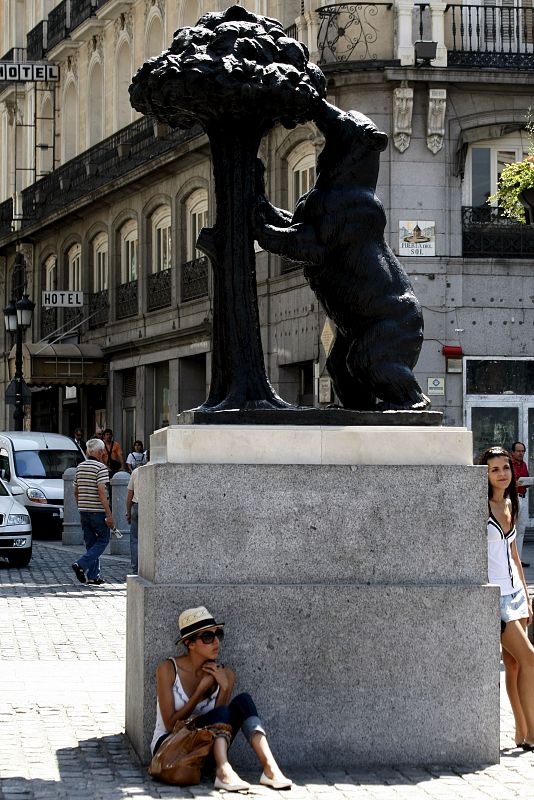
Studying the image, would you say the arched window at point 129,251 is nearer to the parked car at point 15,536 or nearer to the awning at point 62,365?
the awning at point 62,365

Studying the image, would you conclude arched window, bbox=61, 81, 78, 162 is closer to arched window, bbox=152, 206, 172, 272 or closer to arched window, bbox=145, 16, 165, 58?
arched window, bbox=145, 16, 165, 58

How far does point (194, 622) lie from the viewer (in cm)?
761

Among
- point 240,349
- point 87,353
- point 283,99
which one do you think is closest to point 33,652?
point 240,349

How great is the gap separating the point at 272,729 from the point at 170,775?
0.70 m

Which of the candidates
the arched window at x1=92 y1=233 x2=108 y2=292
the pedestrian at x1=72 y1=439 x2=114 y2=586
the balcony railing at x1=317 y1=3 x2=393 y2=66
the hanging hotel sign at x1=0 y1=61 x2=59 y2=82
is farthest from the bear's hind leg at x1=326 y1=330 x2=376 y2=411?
the hanging hotel sign at x1=0 y1=61 x2=59 y2=82

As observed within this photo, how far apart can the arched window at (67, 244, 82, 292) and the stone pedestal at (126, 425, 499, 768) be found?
3586 centimetres

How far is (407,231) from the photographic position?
28.1m

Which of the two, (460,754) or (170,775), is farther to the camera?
(460,754)

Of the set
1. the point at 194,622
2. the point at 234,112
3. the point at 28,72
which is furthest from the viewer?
the point at 28,72

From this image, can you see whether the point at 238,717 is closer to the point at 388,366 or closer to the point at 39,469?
the point at 388,366

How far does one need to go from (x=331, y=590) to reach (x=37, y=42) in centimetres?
4192

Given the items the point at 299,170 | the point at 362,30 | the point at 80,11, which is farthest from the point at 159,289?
the point at 362,30

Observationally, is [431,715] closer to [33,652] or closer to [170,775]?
[170,775]

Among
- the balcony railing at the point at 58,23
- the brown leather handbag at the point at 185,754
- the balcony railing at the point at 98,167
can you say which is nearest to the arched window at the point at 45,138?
the balcony railing at the point at 98,167
